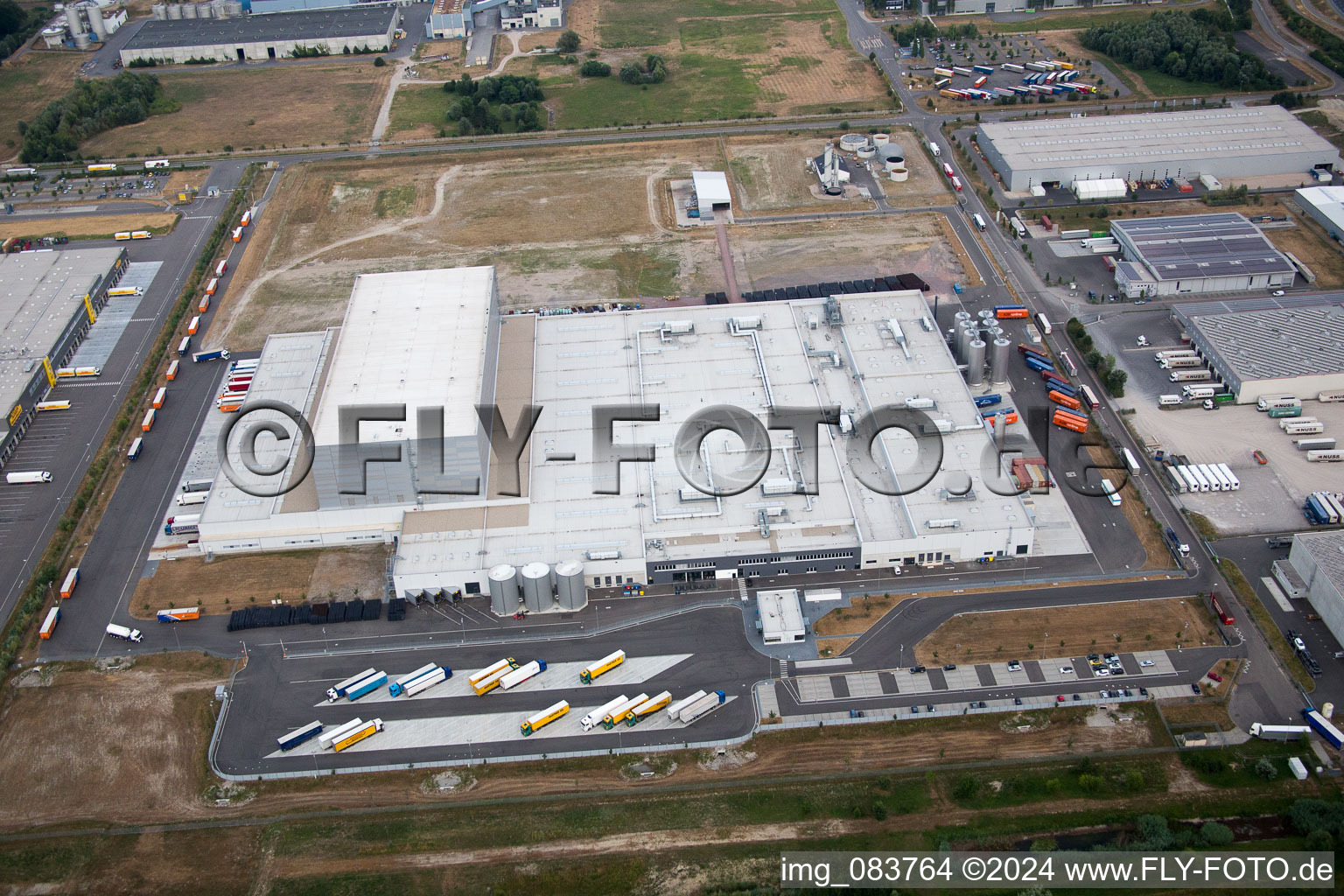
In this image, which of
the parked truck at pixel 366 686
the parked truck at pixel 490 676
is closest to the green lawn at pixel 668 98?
the parked truck at pixel 490 676

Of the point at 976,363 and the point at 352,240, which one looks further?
→ the point at 352,240

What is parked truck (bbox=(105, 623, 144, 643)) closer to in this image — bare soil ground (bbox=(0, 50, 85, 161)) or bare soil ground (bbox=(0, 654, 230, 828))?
bare soil ground (bbox=(0, 654, 230, 828))

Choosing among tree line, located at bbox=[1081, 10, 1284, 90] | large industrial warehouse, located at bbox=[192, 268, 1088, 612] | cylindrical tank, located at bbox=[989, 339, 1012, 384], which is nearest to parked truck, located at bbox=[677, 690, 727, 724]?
large industrial warehouse, located at bbox=[192, 268, 1088, 612]

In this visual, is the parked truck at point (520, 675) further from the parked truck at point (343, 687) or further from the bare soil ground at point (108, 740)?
the bare soil ground at point (108, 740)

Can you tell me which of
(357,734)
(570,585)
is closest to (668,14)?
(570,585)

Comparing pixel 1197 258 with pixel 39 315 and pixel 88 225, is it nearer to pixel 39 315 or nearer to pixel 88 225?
pixel 39 315

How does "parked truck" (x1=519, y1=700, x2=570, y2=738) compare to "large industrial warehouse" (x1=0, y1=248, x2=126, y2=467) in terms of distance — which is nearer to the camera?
"parked truck" (x1=519, y1=700, x2=570, y2=738)
